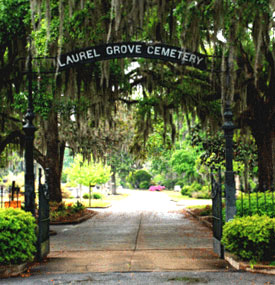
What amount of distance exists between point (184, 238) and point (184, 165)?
3150 centimetres

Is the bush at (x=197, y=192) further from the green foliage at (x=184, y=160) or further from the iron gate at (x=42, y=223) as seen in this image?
the iron gate at (x=42, y=223)

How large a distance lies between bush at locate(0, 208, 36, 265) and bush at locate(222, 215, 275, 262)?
12.6 feet

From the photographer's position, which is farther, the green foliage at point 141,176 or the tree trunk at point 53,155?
the green foliage at point 141,176

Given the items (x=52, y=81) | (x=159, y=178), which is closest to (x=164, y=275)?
(x=52, y=81)

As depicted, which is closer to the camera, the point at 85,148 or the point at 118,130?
the point at 85,148

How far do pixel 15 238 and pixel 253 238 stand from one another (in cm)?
437

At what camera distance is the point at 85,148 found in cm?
2483

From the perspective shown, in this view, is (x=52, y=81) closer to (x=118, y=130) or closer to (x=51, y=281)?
(x=51, y=281)

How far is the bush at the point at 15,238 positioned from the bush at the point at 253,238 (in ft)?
12.6

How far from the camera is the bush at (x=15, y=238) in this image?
Result: 7.96 metres

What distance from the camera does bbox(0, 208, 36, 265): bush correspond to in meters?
7.96

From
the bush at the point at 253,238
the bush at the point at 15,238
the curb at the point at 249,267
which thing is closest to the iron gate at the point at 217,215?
the curb at the point at 249,267

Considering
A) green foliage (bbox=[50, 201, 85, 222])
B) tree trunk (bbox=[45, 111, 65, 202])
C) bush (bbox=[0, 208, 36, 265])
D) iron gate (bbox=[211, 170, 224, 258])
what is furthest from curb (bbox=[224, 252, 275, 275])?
tree trunk (bbox=[45, 111, 65, 202])

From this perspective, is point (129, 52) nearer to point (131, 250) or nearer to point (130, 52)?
point (130, 52)
